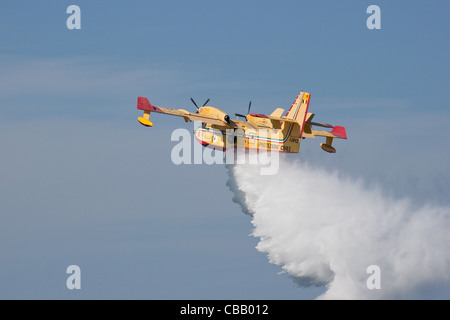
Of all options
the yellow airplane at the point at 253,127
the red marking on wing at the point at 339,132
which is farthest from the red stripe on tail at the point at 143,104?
the red marking on wing at the point at 339,132

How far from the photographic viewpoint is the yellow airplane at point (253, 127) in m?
61.7

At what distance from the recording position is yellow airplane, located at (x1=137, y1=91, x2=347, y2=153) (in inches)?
2430

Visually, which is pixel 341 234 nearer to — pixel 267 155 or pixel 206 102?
pixel 267 155

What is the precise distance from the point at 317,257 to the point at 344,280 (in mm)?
1940

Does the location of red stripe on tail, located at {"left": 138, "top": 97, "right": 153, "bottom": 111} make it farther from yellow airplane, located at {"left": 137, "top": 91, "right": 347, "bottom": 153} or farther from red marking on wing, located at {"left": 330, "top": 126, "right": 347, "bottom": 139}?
red marking on wing, located at {"left": 330, "top": 126, "right": 347, "bottom": 139}

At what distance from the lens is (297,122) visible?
6162cm

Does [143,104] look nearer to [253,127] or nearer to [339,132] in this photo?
[253,127]

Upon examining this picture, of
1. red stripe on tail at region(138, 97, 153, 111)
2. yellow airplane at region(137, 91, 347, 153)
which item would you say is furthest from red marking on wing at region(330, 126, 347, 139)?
red stripe on tail at region(138, 97, 153, 111)

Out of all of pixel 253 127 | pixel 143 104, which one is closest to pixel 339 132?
pixel 253 127
